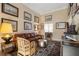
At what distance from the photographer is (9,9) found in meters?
1.69

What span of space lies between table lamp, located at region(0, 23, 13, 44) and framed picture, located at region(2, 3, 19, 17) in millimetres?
198

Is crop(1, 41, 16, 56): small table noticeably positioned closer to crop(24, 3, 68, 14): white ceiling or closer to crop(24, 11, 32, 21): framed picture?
crop(24, 11, 32, 21): framed picture

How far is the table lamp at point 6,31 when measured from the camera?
1687mm

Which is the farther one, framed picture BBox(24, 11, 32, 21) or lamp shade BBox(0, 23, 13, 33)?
framed picture BBox(24, 11, 32, 21)

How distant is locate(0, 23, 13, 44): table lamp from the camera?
1.69 meters

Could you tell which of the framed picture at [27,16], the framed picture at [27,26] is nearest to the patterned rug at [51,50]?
the framed picture at [27,26]

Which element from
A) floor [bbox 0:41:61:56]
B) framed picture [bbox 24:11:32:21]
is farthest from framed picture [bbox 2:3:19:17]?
floor [bbox 0:41:61:56]

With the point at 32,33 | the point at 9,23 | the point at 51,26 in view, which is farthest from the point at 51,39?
the point at 9,23

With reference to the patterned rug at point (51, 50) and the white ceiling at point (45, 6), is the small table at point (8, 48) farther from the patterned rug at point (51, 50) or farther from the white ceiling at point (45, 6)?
the white ceiling at point (45, 6)

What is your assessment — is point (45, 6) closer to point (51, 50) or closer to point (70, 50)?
point (51, 50)

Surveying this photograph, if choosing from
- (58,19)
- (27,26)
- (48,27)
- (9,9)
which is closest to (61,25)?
(58,19)

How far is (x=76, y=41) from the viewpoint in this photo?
1.74 metres

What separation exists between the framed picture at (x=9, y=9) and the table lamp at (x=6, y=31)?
198 mm

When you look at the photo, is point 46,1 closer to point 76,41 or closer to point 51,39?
point 51,39
